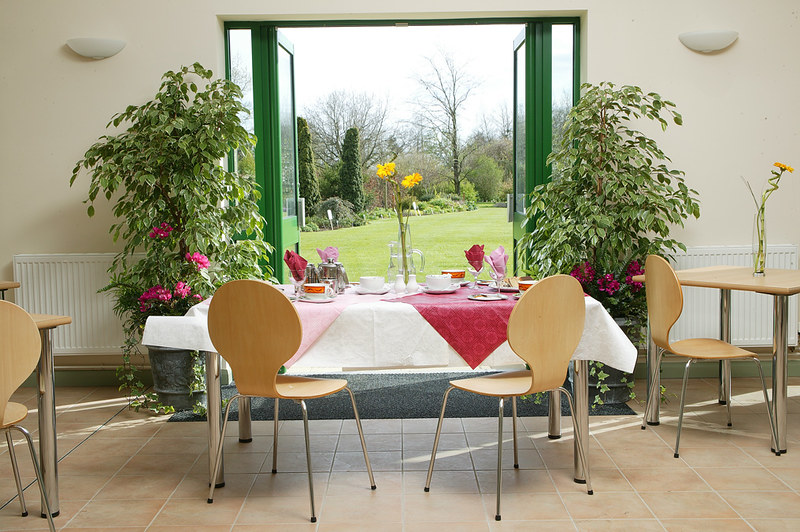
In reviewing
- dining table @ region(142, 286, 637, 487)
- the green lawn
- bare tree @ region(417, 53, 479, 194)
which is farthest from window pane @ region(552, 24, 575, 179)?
the green lawn

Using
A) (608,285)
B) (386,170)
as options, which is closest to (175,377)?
(386,170)

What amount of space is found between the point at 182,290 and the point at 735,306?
10.9 feet

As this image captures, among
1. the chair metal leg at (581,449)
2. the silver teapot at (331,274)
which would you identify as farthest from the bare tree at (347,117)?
the chair metal leg at (581,449)

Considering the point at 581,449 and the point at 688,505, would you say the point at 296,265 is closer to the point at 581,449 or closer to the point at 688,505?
the point at 581,449

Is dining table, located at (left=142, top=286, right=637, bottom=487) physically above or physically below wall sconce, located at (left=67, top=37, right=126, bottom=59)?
below

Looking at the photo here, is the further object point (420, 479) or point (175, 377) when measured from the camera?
point (175, 377)

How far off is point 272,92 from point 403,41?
5335mm

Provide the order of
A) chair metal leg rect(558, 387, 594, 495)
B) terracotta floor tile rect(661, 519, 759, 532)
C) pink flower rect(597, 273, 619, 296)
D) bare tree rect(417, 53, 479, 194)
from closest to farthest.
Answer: terracotta floor tile rect(661, 519, 759, 532) → chair metal leg rect(558, 387, 594, 495) → pink flower rect(597, 273, 619, 296) → bare tree rect(417, 53, 479, 194)

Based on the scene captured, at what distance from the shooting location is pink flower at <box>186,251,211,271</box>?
13.3 ft

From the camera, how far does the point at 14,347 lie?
2.38m

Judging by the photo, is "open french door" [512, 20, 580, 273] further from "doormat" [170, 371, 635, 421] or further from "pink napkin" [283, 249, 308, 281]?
"pink napkin" [283, 249, 308, 281]

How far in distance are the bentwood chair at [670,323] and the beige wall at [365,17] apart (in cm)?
127

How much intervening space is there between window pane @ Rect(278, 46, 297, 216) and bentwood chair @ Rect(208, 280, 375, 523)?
7.84 feet

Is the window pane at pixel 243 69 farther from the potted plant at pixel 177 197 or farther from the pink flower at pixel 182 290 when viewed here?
the pink flower at pixel 182 290
